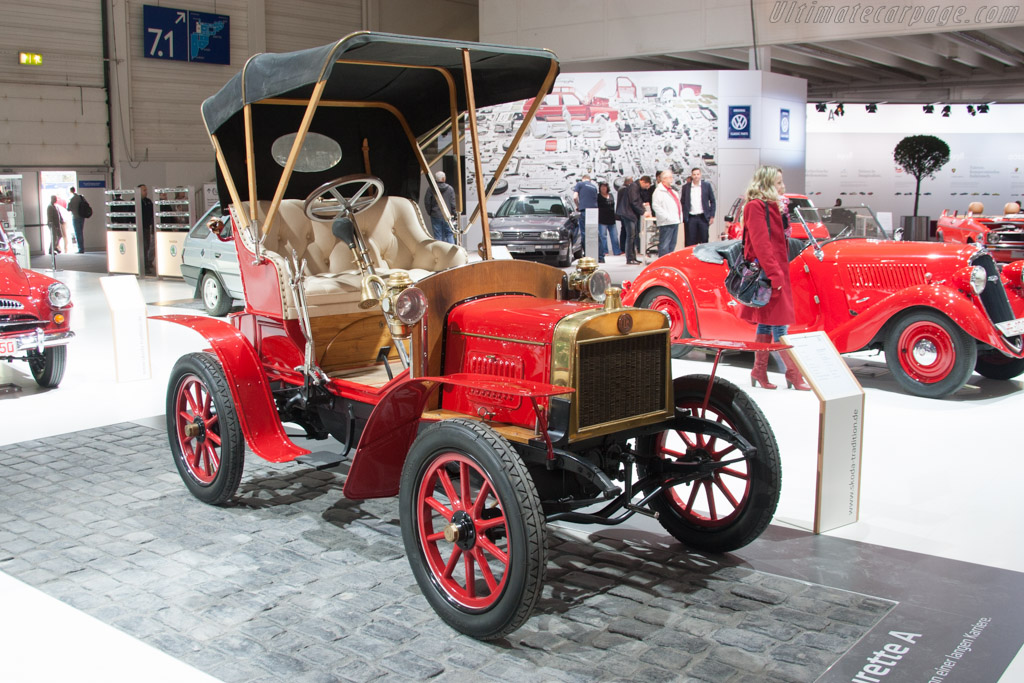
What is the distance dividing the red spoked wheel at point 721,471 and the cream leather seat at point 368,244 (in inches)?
72.4

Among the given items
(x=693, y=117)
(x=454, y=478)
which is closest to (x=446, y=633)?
(x=454, y=478)

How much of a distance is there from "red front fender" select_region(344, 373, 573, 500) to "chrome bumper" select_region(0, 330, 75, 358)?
4128mm

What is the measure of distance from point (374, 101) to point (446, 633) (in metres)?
3.30

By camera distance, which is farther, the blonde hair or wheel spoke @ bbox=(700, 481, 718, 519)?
the blonde hair

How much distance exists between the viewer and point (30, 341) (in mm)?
6602

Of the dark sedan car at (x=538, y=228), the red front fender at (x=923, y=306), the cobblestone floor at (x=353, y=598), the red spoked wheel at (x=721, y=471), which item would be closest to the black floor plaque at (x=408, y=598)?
the cobblestone floor at (x=353, y=598)

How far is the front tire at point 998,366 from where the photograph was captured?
7027 mm

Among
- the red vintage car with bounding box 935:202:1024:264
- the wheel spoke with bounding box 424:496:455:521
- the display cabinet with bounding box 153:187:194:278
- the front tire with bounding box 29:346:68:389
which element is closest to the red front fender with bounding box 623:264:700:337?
→ the front tire with bounding box 29:346:68:389

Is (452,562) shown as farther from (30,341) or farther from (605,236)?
(605,236)

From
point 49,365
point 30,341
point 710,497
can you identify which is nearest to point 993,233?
point 710,497

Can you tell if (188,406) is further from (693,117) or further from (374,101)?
(693,117)

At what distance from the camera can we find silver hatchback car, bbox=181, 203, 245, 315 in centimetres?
1122

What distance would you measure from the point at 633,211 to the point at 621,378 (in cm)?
1275

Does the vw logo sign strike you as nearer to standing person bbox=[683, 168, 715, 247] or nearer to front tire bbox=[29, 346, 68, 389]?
standing person bbox=[683, 168, 715, 247]
